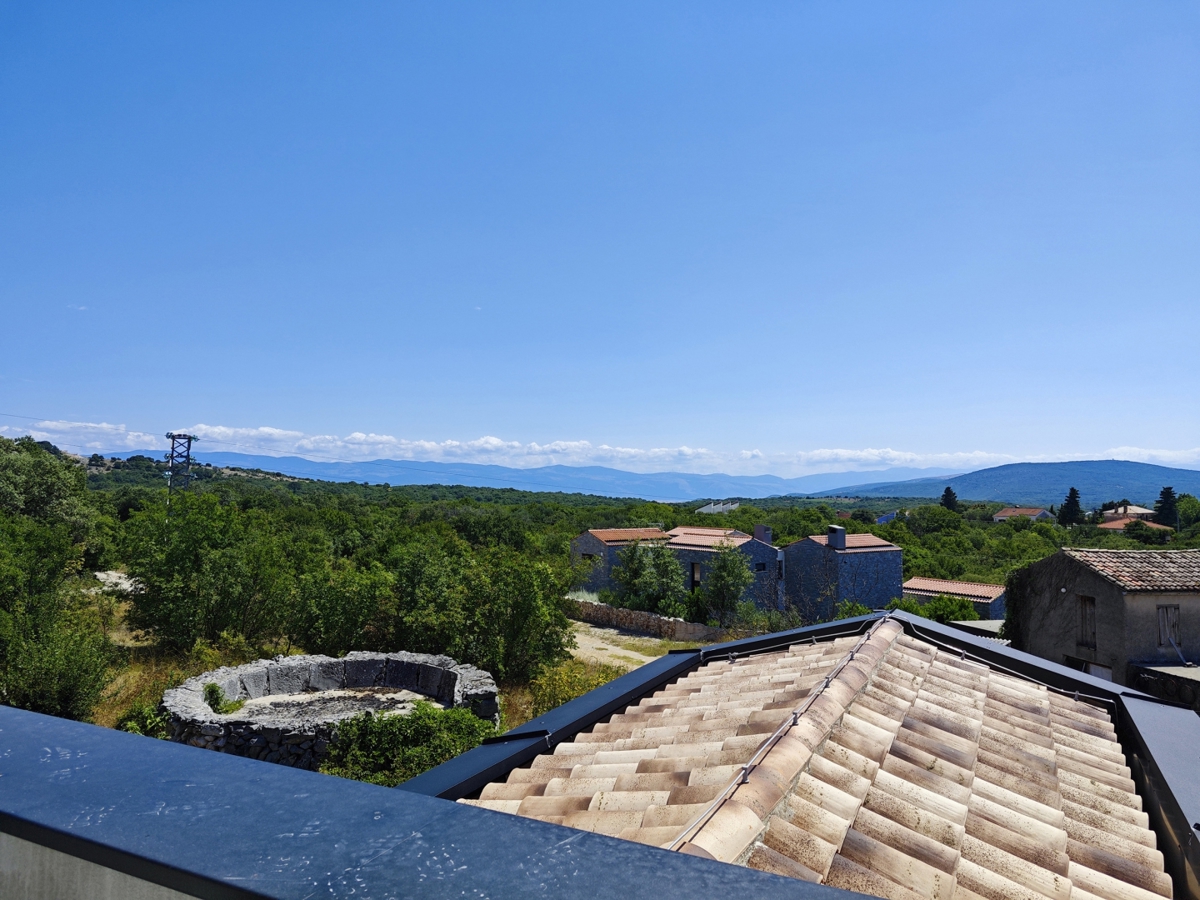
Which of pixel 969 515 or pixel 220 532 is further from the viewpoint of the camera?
pixel 969 515

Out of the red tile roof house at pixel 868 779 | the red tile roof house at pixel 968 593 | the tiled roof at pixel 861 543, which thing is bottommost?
the red tile roof house at pixel 968 593

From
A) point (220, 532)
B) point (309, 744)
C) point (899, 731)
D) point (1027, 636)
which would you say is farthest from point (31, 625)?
point (1027, 636)

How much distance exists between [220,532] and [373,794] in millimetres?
21074

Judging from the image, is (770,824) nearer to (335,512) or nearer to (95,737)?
(95,737)

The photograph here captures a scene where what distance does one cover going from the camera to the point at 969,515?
98.3 m

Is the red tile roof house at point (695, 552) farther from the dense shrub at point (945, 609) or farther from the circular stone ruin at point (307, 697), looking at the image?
the circular stone ruin at point (307, 697)

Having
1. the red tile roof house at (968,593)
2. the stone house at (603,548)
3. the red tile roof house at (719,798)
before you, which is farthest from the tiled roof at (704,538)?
the red tile roof house at (719,798)

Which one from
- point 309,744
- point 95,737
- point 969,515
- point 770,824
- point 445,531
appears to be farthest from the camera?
point 969,515

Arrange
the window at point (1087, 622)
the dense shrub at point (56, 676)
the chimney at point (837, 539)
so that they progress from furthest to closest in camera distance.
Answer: the chimney at point (837, 539), the window at point (1087, 622), the dense shrub at point (56, 676)

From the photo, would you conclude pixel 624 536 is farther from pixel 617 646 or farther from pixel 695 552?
pixel 617 646

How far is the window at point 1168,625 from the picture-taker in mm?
17406

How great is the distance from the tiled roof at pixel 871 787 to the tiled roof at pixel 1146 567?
16538 mm

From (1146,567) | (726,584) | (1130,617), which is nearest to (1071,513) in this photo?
(726,584)

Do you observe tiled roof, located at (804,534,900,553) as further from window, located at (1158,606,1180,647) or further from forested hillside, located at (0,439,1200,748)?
forested hillside, located at (0,439,1200,748)
